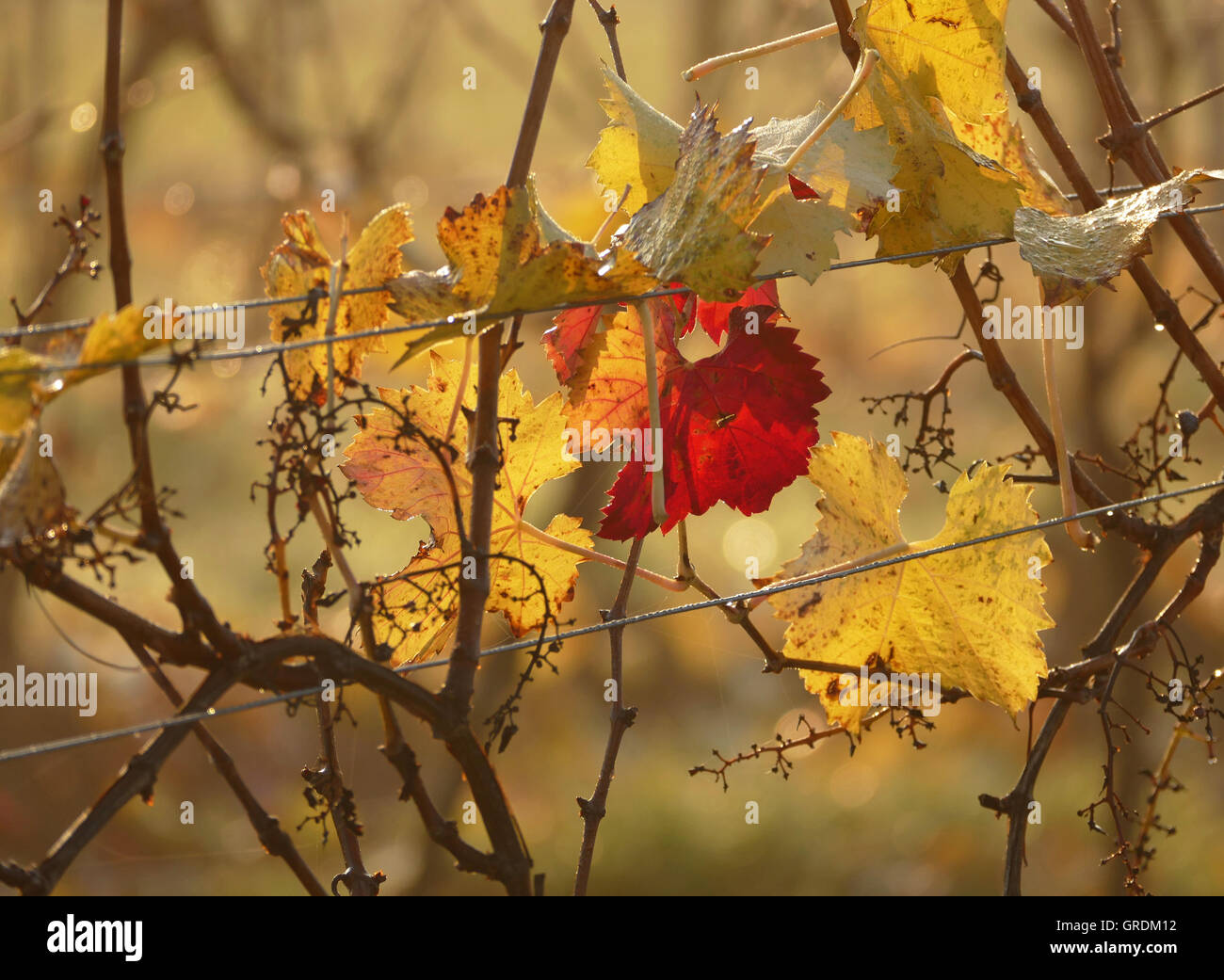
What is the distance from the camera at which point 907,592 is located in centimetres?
43

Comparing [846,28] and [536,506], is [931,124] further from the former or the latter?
[536,506]

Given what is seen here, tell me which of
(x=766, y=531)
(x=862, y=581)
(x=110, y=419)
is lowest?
(x=862, y=581)

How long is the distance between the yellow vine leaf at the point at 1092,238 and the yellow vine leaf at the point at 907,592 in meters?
0.09

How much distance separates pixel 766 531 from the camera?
238 centimetres

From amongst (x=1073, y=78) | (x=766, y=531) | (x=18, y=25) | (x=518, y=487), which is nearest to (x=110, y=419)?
(x=18, y=25)

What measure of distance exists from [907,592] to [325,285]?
0.25m

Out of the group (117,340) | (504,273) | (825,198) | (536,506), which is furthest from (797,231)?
(536,506)

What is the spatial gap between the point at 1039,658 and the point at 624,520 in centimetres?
16

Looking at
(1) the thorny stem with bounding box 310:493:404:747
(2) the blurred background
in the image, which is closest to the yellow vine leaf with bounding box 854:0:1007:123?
(1) the thorny stem with bounding box 310:493:404:747

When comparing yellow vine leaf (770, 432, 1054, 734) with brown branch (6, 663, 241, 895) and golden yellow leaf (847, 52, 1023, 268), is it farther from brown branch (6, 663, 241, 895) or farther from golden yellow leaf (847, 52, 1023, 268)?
brown branch (6, 663, 241, 895)

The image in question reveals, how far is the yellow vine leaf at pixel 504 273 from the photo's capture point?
0.29 meters

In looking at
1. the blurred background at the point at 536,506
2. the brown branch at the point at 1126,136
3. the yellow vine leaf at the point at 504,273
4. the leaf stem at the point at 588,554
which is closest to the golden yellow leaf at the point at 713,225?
the yellow vine leaf at the point at 504,273
